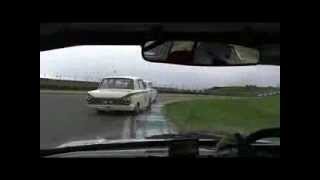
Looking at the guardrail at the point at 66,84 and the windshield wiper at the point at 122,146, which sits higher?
the guardrail at the point at 66,84

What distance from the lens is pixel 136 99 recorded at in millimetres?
3238

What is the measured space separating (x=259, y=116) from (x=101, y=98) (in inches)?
39.4

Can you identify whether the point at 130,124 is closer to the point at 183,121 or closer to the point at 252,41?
the point at 183,121

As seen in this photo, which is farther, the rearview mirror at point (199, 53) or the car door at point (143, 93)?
the rearview mirror at point (199, 53)

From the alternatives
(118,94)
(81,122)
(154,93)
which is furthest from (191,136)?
(81,122)

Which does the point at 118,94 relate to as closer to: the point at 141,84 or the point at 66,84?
the point at 141,84

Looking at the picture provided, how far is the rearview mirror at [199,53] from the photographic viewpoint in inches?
130

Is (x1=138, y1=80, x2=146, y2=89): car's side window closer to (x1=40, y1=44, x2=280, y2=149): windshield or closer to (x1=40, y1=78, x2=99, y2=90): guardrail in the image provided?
(x1=40, y1=44, x2=280, y2=149): windshield

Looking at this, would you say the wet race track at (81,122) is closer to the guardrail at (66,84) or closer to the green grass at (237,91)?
the guardrail at (66,84)

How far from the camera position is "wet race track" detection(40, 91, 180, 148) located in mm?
3238

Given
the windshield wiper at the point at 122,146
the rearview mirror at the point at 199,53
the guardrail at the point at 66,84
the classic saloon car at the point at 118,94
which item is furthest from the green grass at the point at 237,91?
the guardrail at the point at 66,84

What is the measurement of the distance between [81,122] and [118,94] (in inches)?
11.4

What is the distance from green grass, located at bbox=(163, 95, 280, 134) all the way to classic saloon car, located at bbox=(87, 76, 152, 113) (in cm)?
18
